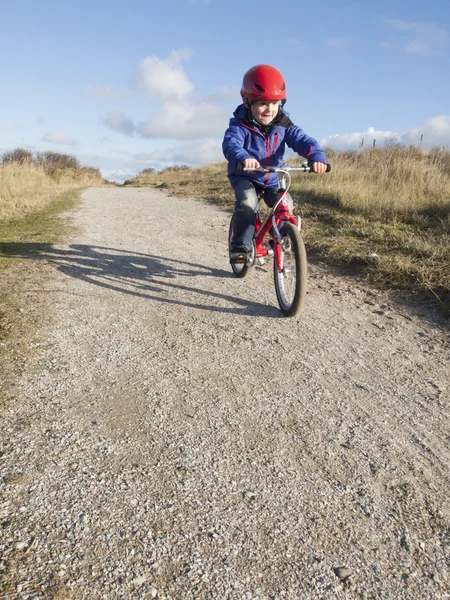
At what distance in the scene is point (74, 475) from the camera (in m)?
1.87

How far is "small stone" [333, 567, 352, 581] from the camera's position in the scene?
4.90ft

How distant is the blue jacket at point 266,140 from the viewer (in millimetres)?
4250

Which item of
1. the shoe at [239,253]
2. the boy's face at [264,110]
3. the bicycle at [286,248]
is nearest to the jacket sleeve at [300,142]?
the boy's face at [264,110]

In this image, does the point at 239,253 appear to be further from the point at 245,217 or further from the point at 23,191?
the point at 23,191

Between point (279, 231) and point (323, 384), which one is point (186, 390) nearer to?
point (323, 384)

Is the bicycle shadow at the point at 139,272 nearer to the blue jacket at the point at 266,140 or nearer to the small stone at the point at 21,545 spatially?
the blue jacket at the point at 266,140

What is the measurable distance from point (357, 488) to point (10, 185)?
11980 millimetres

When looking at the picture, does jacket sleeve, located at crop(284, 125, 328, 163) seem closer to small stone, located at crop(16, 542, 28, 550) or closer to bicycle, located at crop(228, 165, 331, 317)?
bicycle, located at crop(228, 165, 331, 317)

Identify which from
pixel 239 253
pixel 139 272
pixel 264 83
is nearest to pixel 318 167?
pixel 264 83

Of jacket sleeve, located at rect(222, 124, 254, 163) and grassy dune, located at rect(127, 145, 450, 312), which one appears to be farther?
grassy dune, located at rect(127, 145, 450, 312)

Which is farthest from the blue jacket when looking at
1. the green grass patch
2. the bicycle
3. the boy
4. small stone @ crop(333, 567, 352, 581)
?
small stone @ crop(333, 567, 352, 581)

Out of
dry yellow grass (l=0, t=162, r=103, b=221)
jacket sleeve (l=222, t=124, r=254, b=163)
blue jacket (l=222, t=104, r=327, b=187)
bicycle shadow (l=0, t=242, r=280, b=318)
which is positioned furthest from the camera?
dry yellow grass (l=0, t=162, r=103, b=221)

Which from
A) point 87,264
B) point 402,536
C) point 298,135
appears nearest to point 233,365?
point 402,536

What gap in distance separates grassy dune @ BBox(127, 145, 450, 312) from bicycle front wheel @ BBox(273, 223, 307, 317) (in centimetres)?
125
